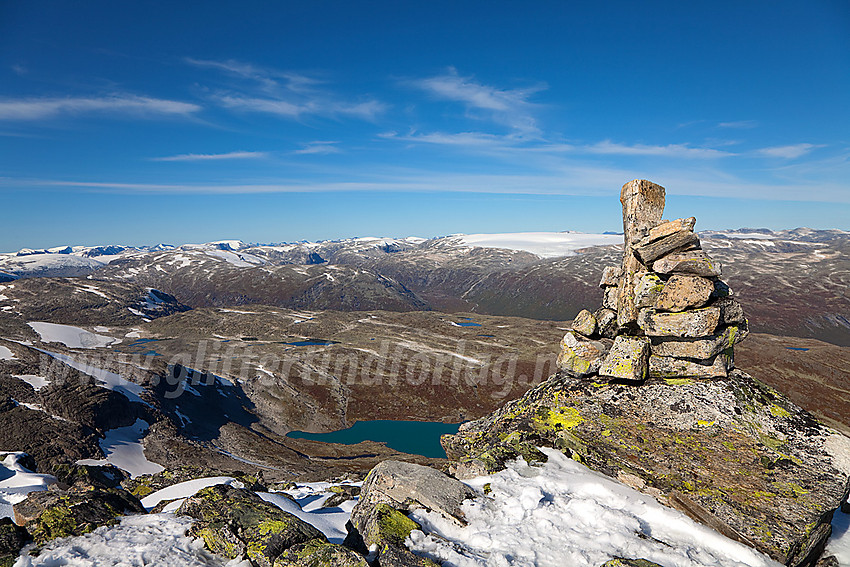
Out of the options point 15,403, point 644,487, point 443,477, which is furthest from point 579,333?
point 15,403

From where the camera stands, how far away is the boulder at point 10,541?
37.2 feet

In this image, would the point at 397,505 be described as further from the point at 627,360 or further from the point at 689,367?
the point at 689,367

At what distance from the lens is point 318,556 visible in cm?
1113

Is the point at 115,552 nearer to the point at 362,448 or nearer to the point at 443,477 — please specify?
the point at 443,477

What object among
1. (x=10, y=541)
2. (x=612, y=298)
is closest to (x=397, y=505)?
(x=10, y=541)

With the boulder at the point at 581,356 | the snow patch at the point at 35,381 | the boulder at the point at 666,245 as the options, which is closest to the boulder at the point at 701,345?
the boulder at the point at 581,356

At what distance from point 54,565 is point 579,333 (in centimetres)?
2570

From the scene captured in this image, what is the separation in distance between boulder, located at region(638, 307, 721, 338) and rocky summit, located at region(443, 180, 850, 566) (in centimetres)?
6

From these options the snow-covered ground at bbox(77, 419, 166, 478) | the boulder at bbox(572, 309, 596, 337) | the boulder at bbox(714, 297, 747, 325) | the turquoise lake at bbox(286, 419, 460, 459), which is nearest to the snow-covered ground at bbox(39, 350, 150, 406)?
the snow-covered ground at bbox(77, 419, 166, 478)

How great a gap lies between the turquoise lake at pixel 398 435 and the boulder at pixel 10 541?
9327 centimetres

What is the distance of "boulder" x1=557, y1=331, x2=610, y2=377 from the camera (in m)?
23.6

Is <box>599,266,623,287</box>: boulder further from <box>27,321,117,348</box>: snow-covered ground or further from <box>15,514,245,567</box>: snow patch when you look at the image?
<box>27,321,117,348</box>: snow-covered ground

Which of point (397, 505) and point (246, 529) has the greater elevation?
point (397, 505)

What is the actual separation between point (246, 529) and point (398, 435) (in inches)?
4108
